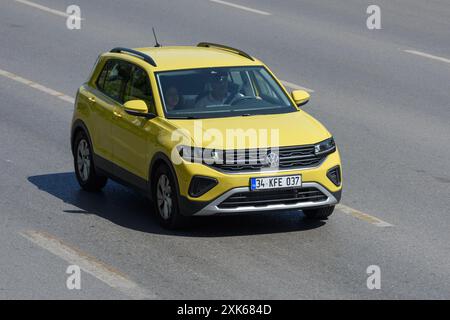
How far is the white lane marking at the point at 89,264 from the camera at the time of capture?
11039mm

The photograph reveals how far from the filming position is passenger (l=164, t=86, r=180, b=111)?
13.7 m

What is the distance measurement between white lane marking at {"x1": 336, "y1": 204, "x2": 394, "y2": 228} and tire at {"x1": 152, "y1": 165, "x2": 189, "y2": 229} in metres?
1.88

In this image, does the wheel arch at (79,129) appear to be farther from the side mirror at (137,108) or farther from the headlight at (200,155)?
the headlight at (200,155)

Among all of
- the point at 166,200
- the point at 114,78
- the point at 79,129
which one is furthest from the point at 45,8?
the point at 166,200

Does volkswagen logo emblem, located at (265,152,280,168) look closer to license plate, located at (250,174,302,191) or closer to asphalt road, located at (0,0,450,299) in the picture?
license plate, located at (250,174,302,191)

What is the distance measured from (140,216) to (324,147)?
85.8 inches

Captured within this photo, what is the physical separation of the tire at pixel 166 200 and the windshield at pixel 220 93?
661 mm

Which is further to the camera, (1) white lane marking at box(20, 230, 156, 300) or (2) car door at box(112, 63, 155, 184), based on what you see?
(2) car door at box(112, 63, 155, 184)

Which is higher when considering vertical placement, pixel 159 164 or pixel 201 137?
pixel 201 137

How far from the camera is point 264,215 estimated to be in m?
13.9

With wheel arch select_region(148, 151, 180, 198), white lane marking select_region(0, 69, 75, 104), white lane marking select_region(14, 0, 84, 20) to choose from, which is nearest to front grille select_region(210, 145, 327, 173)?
wheel arch select_region(148, 151, 180, 198)

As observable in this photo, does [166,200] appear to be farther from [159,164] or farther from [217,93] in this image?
[217,93]

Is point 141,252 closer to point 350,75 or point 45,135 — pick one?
point 45,135

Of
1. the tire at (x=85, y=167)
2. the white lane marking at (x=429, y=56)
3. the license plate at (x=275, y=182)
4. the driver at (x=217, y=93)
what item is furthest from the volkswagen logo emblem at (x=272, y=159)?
the white lane marking at (x=429, y=56)
